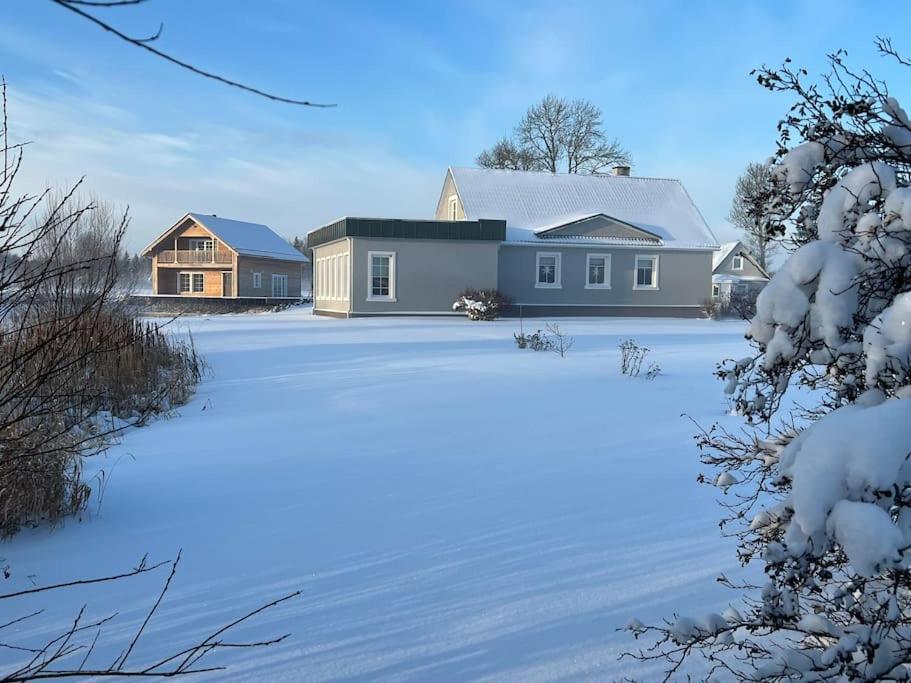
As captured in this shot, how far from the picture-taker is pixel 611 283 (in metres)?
27.9

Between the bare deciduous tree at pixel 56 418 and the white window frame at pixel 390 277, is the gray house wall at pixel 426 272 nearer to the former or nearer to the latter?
the white window frame at pixel 390 277

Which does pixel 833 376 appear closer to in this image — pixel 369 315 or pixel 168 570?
pixel 168 570

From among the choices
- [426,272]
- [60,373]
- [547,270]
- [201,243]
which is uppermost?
[201,243]

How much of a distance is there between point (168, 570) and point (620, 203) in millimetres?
28473

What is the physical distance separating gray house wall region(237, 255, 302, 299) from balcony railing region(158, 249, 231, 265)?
3.80 feet

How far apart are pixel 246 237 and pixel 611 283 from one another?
25386 mm

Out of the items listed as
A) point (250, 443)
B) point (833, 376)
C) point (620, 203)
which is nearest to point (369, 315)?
point (620, 203)

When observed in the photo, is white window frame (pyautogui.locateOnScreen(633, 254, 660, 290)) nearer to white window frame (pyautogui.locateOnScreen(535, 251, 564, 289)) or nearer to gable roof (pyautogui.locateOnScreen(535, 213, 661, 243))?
gable roof (pyautogui.locateOnScreen(535, 213, 661, 243))

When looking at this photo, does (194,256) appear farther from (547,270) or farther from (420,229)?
(547,270)

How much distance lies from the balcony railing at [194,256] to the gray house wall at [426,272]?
2093 cm

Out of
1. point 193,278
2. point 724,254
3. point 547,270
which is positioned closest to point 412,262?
point 547,270

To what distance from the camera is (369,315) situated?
973 inches

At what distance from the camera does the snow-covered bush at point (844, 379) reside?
1610 mm

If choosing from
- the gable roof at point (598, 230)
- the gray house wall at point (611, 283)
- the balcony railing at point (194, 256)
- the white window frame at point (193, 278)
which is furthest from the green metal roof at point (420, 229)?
the white window frame at point (193, 278)
